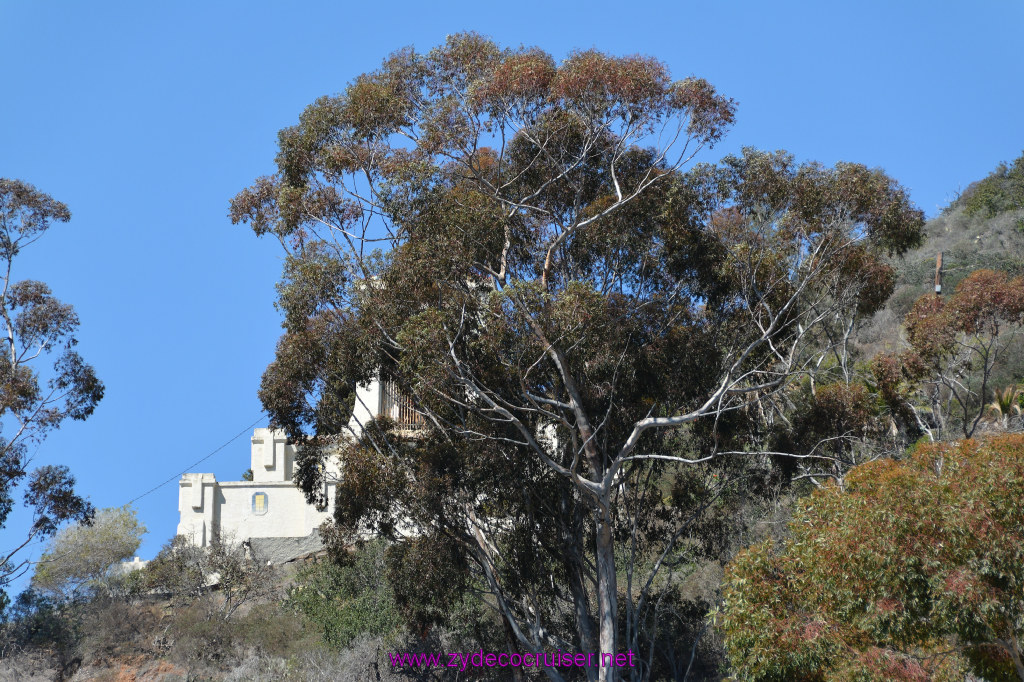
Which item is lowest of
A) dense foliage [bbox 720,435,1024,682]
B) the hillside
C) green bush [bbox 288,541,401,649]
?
dense foliage [bbox 720,435,1024,682]

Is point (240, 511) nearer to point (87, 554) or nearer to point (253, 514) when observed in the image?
point (253, 514)

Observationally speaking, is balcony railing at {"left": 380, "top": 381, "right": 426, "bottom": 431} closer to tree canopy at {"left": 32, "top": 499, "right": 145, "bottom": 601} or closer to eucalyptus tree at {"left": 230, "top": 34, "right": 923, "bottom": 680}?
eucalyptus tree at {"left": 230, "top": 34, "right": 923, "bottom": 680}

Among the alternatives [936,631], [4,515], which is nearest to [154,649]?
[4,515]

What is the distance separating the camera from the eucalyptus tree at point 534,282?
58.3 ft

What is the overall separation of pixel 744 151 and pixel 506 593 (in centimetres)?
943

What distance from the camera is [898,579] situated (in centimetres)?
1111

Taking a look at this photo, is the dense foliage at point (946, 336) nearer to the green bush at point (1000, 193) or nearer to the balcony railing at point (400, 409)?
the balcony railing at point (400, 409)

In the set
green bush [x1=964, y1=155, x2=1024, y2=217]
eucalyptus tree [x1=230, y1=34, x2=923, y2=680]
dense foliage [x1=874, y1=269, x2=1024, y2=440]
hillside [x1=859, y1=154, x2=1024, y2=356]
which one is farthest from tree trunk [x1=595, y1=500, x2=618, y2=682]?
green bush [x1=964, y1=155, x2=1024, y2=217]

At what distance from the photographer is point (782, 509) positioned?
21.4 m

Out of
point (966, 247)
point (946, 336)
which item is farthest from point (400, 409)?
point (966, 247)

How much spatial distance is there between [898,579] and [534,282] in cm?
774

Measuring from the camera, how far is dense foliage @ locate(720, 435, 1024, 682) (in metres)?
10.7

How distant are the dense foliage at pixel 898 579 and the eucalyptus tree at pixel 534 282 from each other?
4021 millimetres

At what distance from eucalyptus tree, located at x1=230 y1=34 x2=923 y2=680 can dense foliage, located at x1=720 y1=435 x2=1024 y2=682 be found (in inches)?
158
